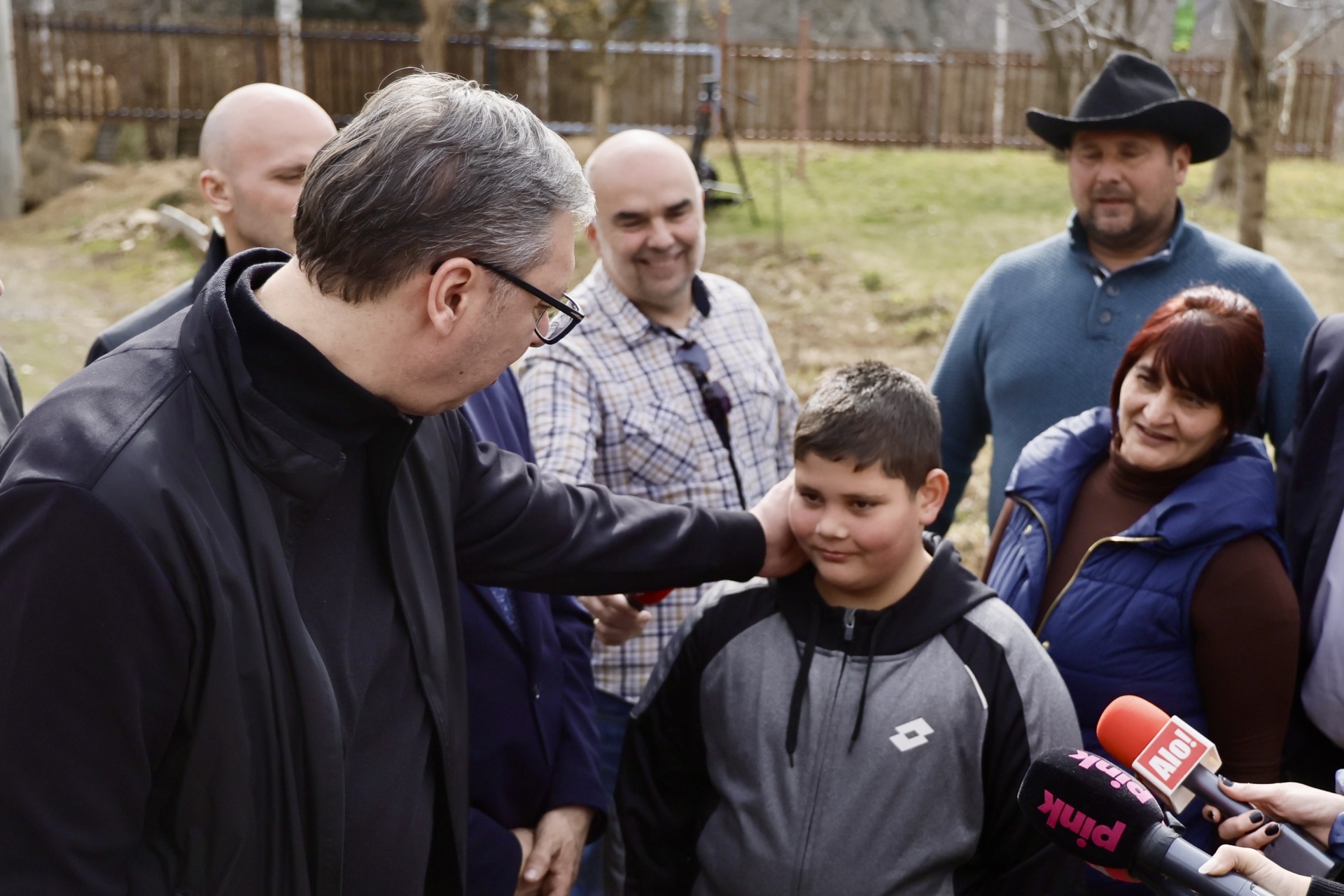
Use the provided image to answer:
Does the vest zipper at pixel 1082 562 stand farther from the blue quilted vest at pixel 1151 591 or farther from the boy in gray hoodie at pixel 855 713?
the boy in gray hoodie at pixel 855 713

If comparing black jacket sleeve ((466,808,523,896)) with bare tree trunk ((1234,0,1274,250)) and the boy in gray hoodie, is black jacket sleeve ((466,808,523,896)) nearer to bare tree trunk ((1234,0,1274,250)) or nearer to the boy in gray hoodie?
the boy in gray hoodie

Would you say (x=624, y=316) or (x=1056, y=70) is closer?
(x=624, y=316)

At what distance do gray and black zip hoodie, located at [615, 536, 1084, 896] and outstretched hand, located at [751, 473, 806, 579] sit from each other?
5cm

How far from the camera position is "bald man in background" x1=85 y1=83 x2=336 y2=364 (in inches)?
128

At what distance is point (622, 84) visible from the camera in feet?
59.8

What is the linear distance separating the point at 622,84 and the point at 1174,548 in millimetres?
16730

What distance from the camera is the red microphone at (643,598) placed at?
101 inches

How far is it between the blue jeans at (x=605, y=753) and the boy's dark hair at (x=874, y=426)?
1.01 m

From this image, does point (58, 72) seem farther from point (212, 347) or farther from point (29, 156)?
point (212, 347)

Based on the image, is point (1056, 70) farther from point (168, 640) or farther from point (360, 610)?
point (168, 640)

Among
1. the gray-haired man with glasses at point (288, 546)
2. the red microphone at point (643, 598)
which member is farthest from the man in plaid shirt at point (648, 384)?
the gray-haired man with glasses at point (288, 546)

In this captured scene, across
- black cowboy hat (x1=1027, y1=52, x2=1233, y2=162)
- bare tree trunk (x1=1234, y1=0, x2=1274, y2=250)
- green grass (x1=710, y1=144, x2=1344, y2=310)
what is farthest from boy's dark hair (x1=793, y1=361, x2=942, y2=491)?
green grass (x1=710, y1=144, x2=1344, y2=310)

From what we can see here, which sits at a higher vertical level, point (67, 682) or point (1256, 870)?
point (67, 682)

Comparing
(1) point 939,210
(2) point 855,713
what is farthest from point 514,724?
(1) point 939,210
